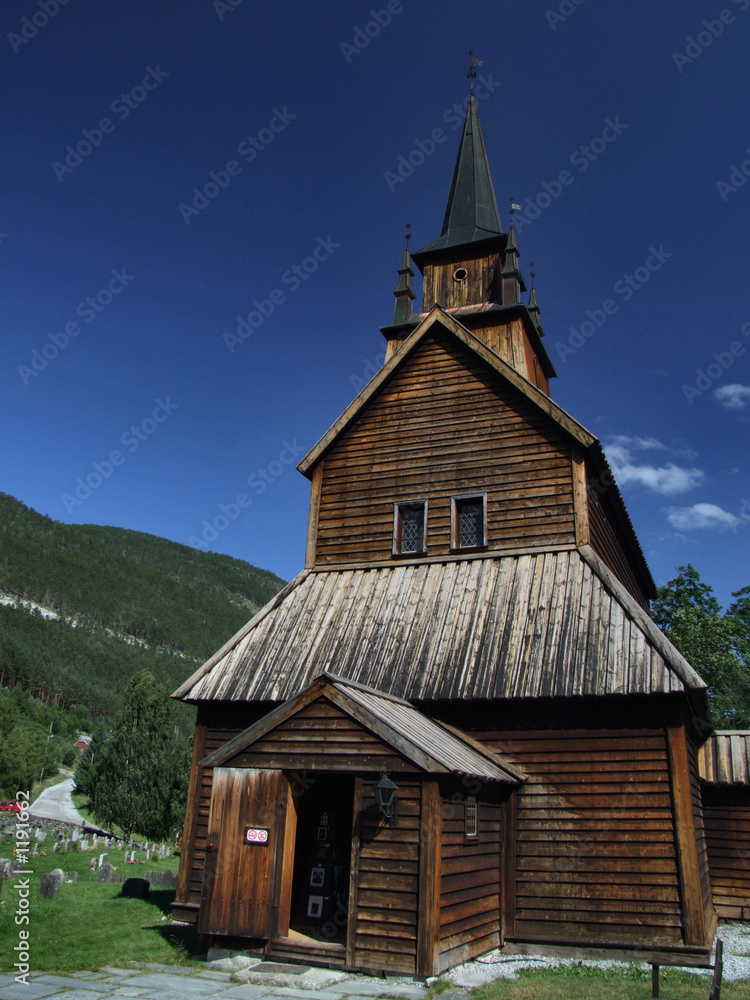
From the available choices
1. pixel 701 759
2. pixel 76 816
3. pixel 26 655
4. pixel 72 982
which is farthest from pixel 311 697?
pixel 26 655

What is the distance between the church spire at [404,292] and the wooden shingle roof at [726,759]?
13.3 metres

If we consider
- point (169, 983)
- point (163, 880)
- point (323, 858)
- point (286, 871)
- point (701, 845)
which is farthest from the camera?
point (163, 880)

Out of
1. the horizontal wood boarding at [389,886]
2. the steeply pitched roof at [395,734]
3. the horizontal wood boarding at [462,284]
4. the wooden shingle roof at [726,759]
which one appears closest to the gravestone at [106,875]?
the steeply pitched roof at [395,734]

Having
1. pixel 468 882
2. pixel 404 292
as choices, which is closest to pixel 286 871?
pixel 468 882

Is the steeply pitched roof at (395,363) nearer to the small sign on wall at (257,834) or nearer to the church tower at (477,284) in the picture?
the church tower at (477,284)

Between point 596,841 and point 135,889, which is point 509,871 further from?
point 135,889

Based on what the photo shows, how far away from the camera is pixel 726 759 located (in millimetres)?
15531

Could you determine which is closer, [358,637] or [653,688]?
[653,688]

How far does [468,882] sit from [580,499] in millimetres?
7466

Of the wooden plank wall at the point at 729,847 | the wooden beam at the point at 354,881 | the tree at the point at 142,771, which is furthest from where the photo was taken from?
the tree at the point at 142,771

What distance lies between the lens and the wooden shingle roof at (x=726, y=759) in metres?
15.1

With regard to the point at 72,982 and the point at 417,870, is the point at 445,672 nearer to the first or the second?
the point at 417,870

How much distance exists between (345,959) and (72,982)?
3.25 meters

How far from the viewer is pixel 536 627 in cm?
1307
